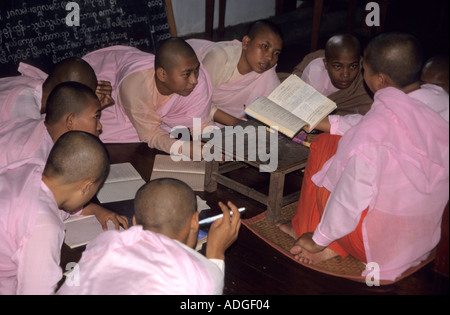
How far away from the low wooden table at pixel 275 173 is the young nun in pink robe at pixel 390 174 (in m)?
0.30

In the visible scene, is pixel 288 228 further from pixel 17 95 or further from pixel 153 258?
pixel 17 95

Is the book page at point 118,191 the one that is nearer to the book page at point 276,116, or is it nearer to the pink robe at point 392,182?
the book page at point 276,116

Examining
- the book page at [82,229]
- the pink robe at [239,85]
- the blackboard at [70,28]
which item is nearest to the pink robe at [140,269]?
the book page at [82,229]

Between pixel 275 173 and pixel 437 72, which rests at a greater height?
pixel 437 72

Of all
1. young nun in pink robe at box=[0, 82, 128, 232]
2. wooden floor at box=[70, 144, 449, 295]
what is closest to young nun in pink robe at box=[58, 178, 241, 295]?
wooden floor at box=[70, 144, 449, 295]

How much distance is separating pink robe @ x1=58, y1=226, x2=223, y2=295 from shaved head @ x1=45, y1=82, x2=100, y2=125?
0.93 m

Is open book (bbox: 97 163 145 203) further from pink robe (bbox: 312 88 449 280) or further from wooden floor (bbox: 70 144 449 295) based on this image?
pink robe (bbox: 312 88 449 280)

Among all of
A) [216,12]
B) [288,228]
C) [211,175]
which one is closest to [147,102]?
[211,175]

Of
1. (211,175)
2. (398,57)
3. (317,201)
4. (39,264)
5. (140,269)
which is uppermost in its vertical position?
(398,57)

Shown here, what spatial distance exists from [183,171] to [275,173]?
691 mm

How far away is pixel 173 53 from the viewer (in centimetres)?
295

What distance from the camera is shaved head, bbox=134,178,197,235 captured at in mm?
1632
